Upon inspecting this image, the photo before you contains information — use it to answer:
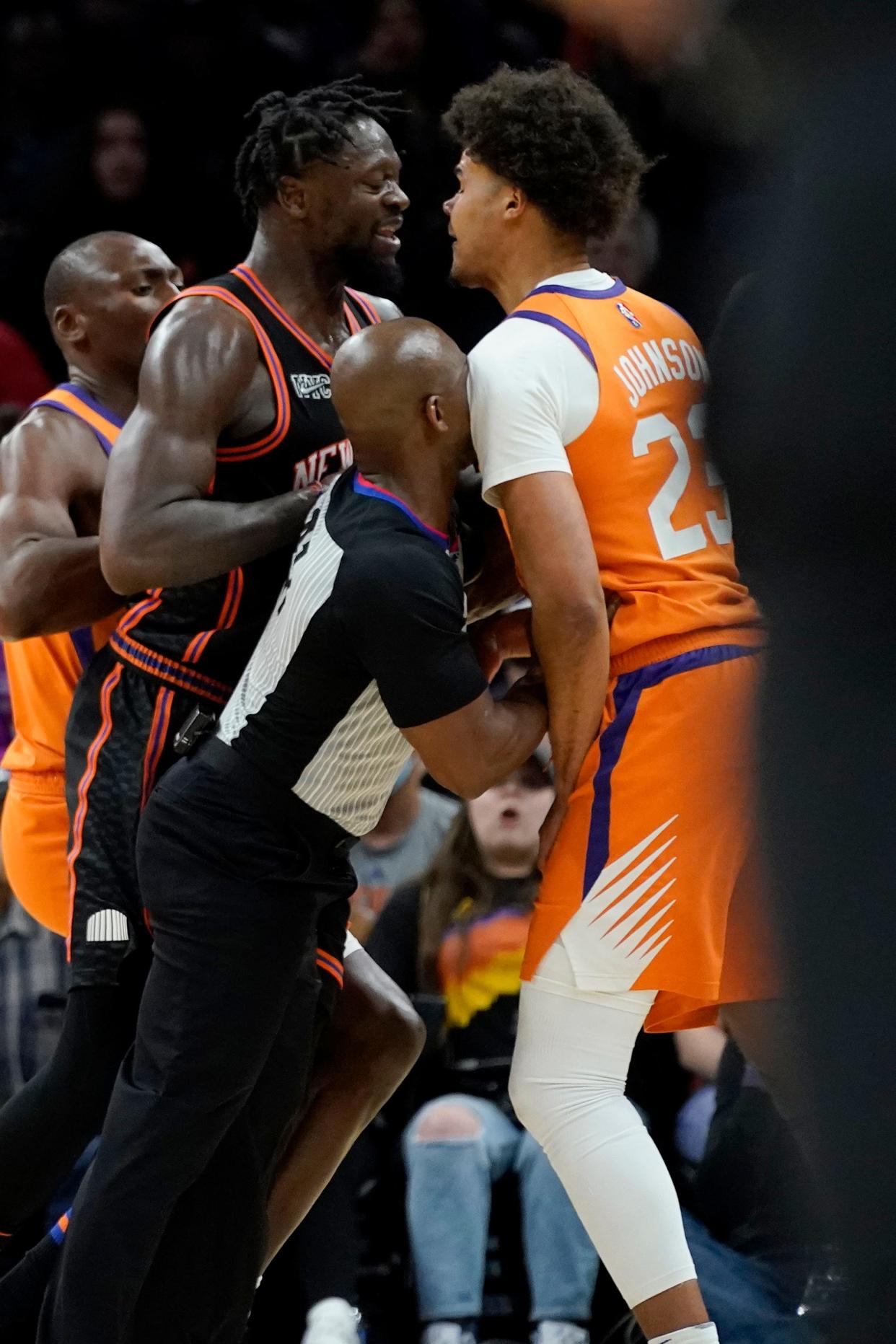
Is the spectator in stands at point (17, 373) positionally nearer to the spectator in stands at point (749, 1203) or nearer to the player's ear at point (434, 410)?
the spectator in stands at point (749, 1203)

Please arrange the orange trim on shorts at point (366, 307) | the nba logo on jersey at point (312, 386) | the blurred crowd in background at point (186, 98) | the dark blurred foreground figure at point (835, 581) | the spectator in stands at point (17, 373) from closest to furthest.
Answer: the dark blurred foreground figure at point (835, 581) → the nba logo on jersey at point (312, 386) → the orange trim on shorts at point (366, 307) → the spectator in stands at point (17, 373) → the blurred crowd in background at point (186, 98)

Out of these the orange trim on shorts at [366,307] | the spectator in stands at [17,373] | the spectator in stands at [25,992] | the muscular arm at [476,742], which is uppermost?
the spectator in stands at [17,373]

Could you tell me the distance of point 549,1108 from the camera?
2.57 m

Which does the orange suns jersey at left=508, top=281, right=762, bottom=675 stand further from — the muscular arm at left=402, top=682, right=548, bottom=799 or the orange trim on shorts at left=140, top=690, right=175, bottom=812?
the orange trim on shorts at left=140, top=690, right=175, bottom=812

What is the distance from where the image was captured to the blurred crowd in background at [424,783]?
3.72 m

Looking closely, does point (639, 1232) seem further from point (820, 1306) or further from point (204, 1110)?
point (820, 1306)

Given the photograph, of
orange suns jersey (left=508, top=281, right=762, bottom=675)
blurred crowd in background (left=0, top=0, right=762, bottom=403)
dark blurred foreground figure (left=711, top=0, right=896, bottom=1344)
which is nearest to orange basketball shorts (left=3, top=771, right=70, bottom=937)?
orange suns jersey (left=508, top=281, right=762, bottom=675)

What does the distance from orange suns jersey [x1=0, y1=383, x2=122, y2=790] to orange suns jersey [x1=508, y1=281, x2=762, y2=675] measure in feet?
3.70

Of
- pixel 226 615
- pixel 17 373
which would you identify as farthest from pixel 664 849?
pixel 17 373

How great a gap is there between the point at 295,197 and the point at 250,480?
1.85ft

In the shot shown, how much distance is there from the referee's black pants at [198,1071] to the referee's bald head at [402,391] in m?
0.57

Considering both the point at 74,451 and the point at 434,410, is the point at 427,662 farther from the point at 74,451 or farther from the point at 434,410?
the point at 74,451

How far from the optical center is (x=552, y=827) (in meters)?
2.64

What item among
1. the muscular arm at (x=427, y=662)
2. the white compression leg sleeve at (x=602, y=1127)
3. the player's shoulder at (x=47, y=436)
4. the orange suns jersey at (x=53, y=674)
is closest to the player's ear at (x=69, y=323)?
the orange suns jersey at (x=53, y=674)
